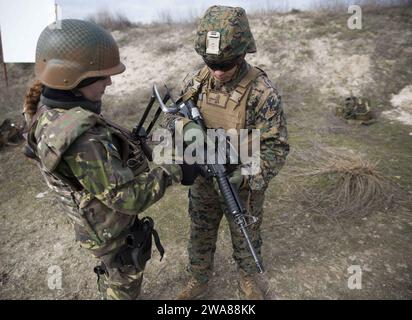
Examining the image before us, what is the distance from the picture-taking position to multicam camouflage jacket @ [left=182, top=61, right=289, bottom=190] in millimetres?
2166

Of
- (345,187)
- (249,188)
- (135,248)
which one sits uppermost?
(249,188)

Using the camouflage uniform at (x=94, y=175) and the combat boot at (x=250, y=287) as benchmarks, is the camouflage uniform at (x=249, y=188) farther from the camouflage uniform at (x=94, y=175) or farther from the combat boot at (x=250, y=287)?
the camouflage uniform at (x=94, y=175)

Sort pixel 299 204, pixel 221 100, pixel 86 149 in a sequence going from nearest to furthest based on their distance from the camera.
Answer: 1. pixel 86 149
2. pixel 221 100
3. pixel 299 204

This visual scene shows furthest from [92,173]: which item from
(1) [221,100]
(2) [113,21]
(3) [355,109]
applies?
(2) [113,21]

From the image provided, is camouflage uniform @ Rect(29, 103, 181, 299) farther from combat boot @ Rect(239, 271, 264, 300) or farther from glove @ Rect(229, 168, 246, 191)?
combat boot @ Rect(239, 271, 264, 300)

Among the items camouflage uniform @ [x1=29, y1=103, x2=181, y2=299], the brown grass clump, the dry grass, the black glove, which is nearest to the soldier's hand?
the black glove

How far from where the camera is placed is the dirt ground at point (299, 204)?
3.08 m

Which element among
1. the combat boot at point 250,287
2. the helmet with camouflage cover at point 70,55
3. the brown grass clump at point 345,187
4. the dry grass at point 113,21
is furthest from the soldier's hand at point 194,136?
the dry grass at point 113,21

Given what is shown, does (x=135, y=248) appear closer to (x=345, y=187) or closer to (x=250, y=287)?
(x=250, y=287)

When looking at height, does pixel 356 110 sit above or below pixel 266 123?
below

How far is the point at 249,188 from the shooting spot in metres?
2.38

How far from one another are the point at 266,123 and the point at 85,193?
1171 millimetres

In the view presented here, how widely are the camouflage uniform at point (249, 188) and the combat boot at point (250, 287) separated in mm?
83
